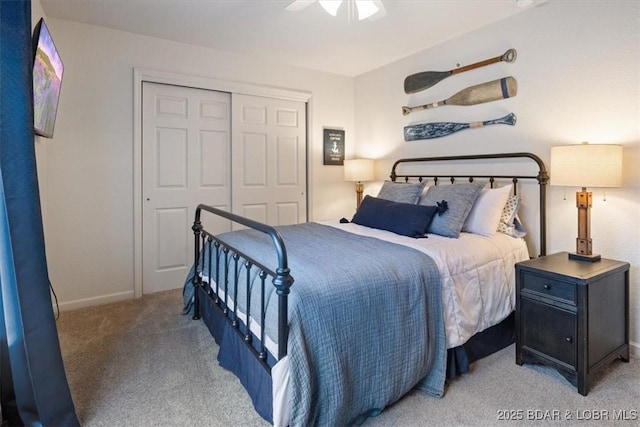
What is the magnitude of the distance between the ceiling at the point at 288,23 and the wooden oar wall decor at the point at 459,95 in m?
0.29

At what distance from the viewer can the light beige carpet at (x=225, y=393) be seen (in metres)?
1.62

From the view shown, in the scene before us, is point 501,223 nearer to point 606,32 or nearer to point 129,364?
point 606,32

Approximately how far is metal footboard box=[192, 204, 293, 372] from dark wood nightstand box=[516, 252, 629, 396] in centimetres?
146

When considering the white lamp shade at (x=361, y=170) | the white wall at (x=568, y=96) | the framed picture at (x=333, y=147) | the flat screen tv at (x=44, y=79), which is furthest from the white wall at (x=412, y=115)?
the flat screen tv at (x=44, y=79)

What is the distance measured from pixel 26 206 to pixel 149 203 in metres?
1.99

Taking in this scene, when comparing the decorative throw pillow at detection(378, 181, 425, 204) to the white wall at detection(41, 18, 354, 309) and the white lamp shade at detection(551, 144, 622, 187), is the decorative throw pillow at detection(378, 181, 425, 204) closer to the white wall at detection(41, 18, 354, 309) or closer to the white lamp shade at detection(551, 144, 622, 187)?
the white lamp shade at detection(551, 144, 622, 187)

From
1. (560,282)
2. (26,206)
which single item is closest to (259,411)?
(26,206)

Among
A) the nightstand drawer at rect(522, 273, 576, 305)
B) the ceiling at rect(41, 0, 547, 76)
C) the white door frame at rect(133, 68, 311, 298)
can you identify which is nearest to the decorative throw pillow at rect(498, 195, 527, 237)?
the nightstand drawer at rect(522, 273, 576, 305)

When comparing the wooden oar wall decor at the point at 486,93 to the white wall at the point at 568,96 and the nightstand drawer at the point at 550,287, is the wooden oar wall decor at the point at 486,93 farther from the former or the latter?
the nightstand drawer at the point at 550,287

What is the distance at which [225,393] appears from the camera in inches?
70.9

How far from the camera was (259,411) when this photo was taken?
1602mm

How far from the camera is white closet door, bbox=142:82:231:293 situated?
10.8 ft

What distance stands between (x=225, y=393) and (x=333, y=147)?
306cm

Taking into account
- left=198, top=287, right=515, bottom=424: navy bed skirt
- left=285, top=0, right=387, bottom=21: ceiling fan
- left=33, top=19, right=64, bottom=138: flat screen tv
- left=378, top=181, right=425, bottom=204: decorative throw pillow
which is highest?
left=285, top=0, right=387, bottom=21: ceiling fan
